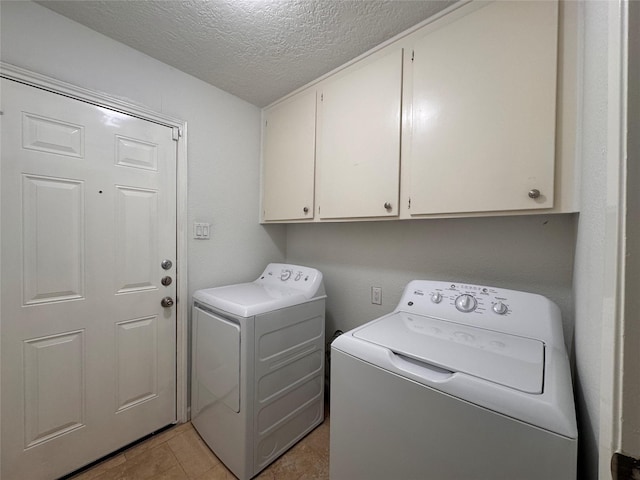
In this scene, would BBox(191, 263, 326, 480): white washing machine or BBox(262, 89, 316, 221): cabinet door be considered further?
BBox(262, 89, 316, 221): cabinet door

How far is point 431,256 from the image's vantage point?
148 centimetres

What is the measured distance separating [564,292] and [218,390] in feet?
6.00

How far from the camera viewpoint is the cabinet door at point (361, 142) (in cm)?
129

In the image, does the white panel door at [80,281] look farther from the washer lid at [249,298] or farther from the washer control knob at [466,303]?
the washer control knob at [466,303]

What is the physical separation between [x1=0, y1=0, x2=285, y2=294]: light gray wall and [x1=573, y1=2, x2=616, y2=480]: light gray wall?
74.3 inches

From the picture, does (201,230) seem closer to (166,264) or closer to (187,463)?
(166,264)

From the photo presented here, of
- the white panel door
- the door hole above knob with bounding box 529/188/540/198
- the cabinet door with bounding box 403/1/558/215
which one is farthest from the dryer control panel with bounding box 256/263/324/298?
the door hole above knob with bounding box 529/188/540/198

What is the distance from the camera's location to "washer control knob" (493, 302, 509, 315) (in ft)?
3.40

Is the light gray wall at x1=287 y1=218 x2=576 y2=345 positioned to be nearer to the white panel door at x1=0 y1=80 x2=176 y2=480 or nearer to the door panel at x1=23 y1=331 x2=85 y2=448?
the white panel door at x1=0 y1=80 x2=176 y2=480

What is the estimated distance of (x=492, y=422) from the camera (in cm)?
64

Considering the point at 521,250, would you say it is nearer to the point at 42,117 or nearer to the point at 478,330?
the point at 478,330

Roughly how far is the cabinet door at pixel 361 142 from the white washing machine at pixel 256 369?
1.98 feet

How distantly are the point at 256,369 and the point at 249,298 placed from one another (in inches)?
15.2

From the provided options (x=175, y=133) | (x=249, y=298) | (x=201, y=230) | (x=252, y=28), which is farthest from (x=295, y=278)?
(x=252, y=28)
